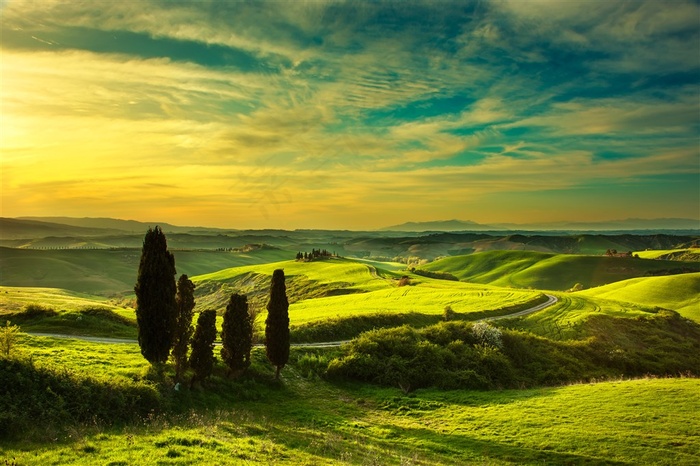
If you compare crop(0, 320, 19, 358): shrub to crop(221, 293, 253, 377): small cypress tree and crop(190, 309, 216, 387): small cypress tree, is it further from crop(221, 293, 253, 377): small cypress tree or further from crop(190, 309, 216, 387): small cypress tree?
crop(221, 293, 253, 377): small cypress tree

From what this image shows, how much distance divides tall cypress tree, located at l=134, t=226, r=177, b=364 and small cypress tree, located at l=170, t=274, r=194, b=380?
55 cm

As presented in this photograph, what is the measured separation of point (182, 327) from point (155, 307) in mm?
2753

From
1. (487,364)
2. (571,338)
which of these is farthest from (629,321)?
(487,364)

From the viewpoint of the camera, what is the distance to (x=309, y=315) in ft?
253

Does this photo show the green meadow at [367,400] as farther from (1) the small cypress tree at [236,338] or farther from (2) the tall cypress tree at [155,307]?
(2) the tall cypress tree at [155,307]

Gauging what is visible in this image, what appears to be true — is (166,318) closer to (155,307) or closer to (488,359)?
(155,307)

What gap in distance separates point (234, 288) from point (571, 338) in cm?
14986

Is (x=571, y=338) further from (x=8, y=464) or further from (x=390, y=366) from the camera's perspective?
(x=8, y=464)

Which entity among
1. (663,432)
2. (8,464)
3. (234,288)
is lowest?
(234,288)

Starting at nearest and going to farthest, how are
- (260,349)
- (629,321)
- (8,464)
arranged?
(8,464) < (260,349) < (629,321)

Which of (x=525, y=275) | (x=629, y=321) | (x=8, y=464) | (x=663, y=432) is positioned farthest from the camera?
(x=525, y=275)

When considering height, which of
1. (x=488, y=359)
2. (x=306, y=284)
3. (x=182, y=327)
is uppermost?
(x=182, y=327)

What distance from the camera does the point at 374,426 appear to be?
101 ft

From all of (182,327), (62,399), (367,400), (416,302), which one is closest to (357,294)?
(416,302)
